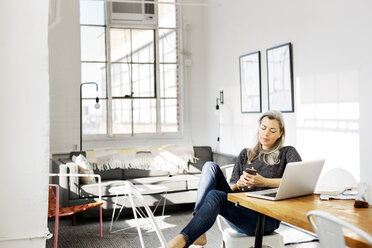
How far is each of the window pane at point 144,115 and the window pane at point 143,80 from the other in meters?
0.14

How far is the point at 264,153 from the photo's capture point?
11.5 feet

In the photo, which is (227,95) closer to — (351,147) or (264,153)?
(351,147)

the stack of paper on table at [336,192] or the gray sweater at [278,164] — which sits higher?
the gray sweater at [278,164]

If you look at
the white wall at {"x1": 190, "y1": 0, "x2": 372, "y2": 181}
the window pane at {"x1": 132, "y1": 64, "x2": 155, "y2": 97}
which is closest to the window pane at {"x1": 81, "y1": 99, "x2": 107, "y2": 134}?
the window pane at {"x1": 132, "y1": 64, "x2": 155, "y2": 97}

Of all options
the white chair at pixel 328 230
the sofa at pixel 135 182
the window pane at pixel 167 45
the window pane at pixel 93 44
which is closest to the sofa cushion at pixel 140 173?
the sofa at pixel 135 182

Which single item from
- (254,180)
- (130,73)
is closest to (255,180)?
(254,180)

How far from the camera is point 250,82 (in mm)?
6477

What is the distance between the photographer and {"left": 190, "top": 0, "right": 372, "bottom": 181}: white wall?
4.36 metres

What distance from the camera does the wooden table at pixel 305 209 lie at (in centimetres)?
216

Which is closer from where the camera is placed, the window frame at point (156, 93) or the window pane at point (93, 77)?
the window pane at point (93, 77)

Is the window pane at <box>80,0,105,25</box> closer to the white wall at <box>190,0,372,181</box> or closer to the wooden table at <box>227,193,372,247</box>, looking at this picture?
the white wall at <box>190,0,372,181</box>

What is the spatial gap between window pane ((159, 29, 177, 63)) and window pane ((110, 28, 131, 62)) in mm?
563

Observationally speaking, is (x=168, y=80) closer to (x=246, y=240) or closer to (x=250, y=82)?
(x=250, y=82)

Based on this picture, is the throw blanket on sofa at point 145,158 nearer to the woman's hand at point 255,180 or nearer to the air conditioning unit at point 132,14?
the air conditioning unit at point 132,14
